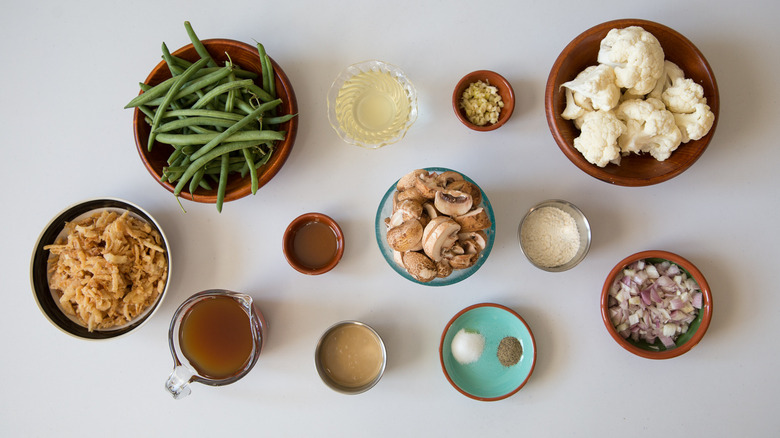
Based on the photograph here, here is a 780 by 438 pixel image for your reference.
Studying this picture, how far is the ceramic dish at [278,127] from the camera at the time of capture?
175 cm

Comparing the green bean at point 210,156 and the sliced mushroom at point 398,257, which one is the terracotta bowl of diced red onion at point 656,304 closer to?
the sliced mushroom at point 398,257

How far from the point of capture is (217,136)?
166 centimetres

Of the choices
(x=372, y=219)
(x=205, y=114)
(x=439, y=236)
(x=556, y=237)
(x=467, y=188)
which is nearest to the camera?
(x=439, y=236)

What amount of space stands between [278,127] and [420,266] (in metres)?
0.81

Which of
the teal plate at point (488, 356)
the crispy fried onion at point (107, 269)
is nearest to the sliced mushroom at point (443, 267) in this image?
the teal plate at point (488, 356)

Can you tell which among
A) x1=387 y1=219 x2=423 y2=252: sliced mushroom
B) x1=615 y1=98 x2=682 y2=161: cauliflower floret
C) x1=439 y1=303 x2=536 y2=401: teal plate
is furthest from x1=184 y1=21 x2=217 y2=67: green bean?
x1=615 y1=98 x2=682 y2=161: cauliflower floret

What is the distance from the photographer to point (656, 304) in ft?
5.82

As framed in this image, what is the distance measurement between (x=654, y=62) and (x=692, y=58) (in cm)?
21

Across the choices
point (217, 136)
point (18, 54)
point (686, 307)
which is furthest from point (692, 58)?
point (18, 54)

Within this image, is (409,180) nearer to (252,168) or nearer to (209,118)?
(252,168)

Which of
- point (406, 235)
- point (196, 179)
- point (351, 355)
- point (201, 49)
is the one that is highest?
point (201, 49)

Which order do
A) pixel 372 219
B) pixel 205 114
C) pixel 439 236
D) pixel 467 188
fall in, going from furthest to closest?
pixel 372 219
pixel 205 114
pixel 467 188
pixel 439 236

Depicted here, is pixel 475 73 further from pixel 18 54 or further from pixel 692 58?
pixel 18 54

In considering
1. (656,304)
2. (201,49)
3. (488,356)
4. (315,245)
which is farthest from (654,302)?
(201,49)
